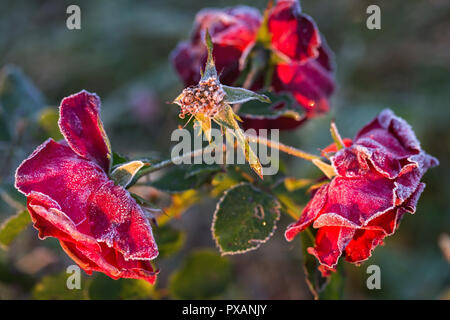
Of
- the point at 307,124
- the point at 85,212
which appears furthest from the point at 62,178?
the point at 307,124

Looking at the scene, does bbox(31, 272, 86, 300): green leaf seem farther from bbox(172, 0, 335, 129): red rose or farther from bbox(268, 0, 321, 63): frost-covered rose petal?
bbox(268, 0, 321, 63): frost-covered rose petal

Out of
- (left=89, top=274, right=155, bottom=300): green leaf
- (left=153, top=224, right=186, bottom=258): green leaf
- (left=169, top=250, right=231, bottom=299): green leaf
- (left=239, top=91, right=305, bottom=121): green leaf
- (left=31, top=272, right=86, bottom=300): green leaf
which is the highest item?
(left=239, top=91, right=305, bottom=121): green leaf

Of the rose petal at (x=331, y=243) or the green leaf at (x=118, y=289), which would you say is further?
the green leaf at (x=118, y=289)

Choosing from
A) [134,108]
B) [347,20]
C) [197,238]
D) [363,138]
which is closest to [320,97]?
[363,138]

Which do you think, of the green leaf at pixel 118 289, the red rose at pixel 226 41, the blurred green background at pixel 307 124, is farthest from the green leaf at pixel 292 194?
the blurred green background at pixel 307 124

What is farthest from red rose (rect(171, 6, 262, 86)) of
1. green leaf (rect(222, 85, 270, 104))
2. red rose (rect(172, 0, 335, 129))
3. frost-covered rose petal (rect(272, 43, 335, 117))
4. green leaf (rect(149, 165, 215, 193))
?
green leaf (rect(222, 85, 270, 104))

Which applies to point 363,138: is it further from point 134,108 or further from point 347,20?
point 347,20

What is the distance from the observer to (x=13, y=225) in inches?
43.6

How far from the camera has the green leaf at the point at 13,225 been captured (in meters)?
1.10

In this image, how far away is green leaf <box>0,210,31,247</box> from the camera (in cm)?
110

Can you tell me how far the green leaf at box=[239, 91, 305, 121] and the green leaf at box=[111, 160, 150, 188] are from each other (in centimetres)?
34

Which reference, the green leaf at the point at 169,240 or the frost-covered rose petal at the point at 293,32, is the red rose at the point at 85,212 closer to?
the green leaf at the point at 169,240

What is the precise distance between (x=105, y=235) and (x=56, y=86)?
2.52 meters

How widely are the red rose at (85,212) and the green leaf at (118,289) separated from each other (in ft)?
1.31
